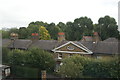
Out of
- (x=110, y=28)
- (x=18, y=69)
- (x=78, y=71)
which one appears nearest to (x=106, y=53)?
(x=78, y=71)

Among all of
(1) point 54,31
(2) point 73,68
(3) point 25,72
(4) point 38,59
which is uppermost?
(1) point 54,31

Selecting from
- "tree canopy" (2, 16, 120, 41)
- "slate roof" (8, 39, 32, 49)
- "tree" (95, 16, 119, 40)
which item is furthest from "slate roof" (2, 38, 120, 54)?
"tree" (95, 16, 119, 40)

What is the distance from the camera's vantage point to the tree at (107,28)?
191 ft

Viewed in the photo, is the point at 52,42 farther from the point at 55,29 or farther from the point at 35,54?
the point at 55,29

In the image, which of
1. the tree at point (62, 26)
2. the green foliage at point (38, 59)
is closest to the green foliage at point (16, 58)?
the green foliage at point (38, 59)

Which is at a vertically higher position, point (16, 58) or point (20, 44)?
point (20, 44)

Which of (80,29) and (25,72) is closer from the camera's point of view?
(25,72)

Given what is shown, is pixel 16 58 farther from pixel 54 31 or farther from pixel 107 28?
pixel 107 28

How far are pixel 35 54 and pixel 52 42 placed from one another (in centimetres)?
1026

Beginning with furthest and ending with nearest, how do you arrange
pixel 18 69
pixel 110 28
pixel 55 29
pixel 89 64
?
pixel 55 29 < pixel 110 28 < pixel 18 69 < pixel 89 64

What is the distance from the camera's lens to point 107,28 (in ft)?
197

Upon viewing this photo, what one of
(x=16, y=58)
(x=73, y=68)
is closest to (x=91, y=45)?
(x=73, y=68)

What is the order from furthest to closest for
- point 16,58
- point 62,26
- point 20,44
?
1. point 62,26
2. point 20,44
3. point 16,58

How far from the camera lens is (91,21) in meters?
68.9
